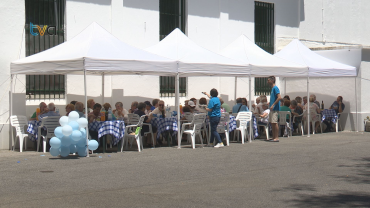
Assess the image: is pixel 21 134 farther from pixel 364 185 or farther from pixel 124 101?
pixel 364 185

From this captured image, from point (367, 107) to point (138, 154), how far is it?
10.6m

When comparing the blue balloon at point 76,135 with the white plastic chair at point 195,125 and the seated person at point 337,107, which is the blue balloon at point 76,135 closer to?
the white plastic chair at point 195,125

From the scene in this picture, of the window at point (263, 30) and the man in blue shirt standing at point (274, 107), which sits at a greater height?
the window at point (263, 30)

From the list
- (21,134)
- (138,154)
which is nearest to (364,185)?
(138,154)

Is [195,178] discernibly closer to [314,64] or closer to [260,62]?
[260,62]

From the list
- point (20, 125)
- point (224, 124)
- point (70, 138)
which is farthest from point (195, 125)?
point (20, 125)

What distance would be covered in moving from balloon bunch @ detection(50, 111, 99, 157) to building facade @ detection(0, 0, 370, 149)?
10.7 feet

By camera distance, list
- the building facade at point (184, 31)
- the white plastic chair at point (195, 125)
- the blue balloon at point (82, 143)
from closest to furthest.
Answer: the blue balloon at point (82, 143)
the white plastic chair at point (195, 125)
the building facade at point (184, 31)

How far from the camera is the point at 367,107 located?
19203 millimetres

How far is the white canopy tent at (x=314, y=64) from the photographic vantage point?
54.9 ft

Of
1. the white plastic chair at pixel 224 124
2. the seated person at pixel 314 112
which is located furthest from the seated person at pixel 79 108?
the seated person at pixel 314 112

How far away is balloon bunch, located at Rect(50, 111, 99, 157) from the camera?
36.5 feet

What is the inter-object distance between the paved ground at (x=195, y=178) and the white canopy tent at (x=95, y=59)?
6.68 feet

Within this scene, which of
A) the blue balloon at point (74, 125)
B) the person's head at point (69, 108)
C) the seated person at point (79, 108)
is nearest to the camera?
the blue balloon at point (74, 125)
